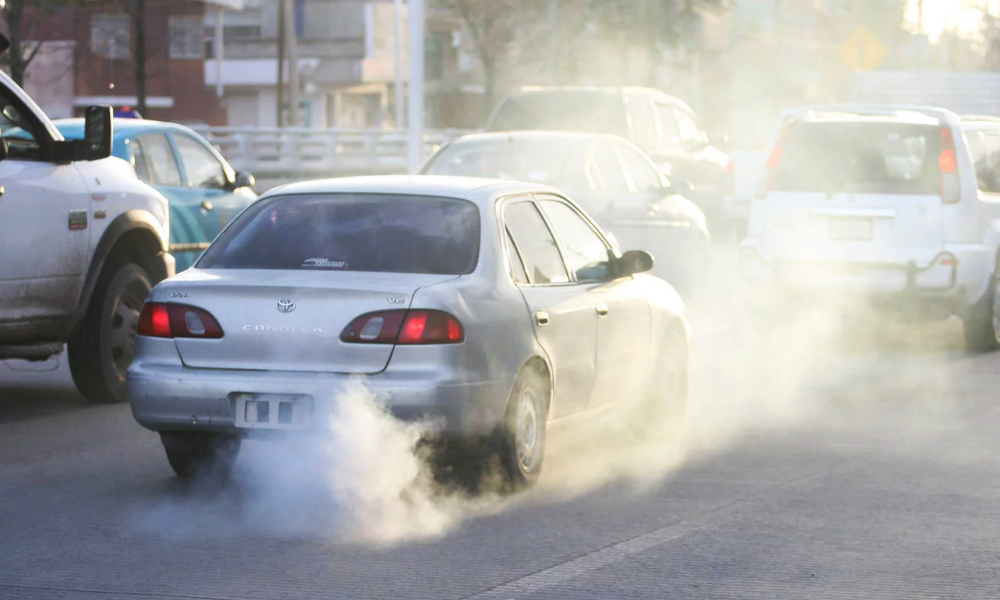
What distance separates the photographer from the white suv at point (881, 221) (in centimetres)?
1366

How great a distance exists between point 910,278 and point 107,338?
6102mm

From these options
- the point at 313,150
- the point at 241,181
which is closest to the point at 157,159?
the point at 241,181

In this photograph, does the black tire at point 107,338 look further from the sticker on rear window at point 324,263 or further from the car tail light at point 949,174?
the car tail light at point 949,174

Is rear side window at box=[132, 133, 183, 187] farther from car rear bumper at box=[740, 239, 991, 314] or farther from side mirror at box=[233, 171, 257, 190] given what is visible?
car rear bumper at box=[740, 239, 991, 314]

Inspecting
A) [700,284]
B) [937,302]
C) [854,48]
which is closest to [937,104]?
[854,48]

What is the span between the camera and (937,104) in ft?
117

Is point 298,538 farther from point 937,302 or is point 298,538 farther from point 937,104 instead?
point 937,104

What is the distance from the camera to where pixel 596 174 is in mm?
15062

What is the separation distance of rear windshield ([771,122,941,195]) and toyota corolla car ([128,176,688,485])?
5694 mm

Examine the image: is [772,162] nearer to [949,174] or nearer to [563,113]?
[949,174]

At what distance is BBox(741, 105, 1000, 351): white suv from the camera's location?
44.8 feet

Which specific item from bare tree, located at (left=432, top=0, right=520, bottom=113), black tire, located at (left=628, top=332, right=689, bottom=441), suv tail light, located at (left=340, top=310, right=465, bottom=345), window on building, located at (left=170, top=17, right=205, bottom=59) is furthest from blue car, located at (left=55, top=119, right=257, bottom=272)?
window on building, located at (left=170, top=17, right=205, bottom=59)

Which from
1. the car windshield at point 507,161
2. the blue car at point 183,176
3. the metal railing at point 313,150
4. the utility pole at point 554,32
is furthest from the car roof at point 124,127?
the metal railing at point 313,150

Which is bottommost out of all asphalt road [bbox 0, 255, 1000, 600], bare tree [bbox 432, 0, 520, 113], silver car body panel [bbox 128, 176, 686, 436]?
asphalt road [bbox 0, 255, 1000, 600]
